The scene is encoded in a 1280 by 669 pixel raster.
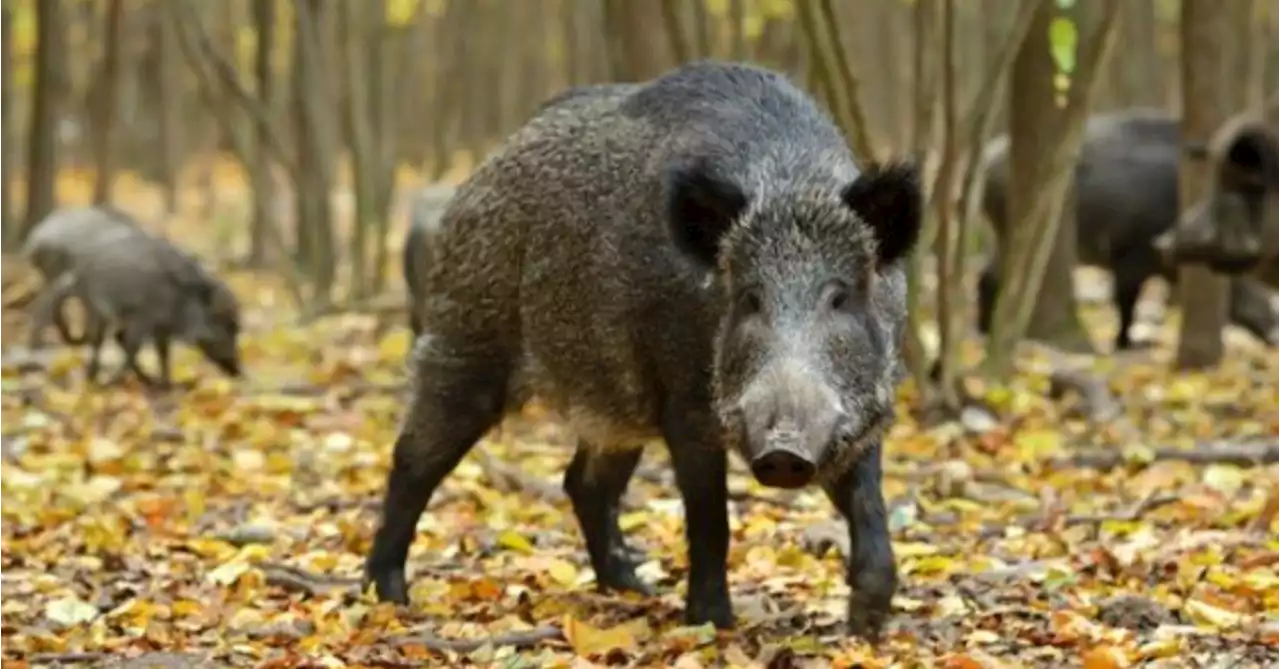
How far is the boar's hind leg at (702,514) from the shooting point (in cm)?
585

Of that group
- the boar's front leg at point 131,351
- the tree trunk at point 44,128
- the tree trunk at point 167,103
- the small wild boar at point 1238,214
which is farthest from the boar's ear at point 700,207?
the tree trunk at point 167,103

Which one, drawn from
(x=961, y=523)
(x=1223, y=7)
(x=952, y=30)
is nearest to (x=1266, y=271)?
(x=1223, y=7)

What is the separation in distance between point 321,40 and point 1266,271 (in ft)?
21.6

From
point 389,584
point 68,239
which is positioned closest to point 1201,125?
point 68,239

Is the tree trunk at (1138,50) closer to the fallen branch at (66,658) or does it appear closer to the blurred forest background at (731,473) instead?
the blurred forest background at (731,473)

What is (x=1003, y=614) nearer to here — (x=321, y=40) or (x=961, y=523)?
(x=961, y=523)

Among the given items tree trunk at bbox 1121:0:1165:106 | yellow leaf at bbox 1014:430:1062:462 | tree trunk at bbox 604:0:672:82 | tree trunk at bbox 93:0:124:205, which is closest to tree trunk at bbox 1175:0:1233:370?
yellow leaf at bbox 1014:430:1062:462

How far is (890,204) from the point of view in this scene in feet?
18.2

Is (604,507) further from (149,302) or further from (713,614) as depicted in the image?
(149,302)

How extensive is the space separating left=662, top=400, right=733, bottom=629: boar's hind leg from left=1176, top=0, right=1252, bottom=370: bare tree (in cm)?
659

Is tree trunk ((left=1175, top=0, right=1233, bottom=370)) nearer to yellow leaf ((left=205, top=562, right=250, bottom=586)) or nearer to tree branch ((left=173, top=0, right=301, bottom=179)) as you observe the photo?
tree branch ((left=173, top=0, right=301, bottom=179))

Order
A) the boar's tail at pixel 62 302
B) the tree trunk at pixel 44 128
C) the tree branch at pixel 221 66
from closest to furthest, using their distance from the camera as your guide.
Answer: the boar's tail at pixel 62 302, the tree branch at pixel 221 66, the tree trunk at pixel 44 128

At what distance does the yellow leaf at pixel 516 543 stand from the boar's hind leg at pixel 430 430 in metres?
0.65

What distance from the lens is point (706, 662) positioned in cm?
559
